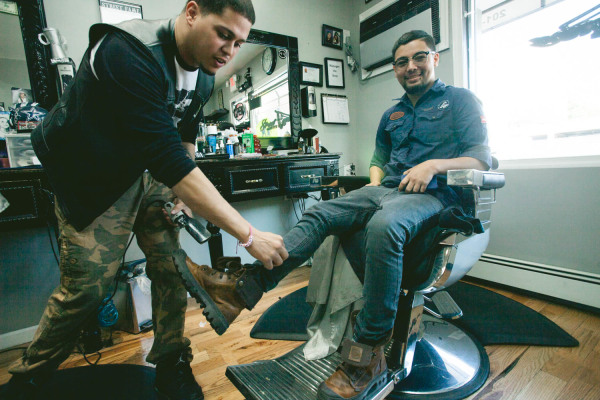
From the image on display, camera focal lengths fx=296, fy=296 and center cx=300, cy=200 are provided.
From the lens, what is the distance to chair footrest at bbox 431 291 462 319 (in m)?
1.35

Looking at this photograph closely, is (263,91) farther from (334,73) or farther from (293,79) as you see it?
(334,73)

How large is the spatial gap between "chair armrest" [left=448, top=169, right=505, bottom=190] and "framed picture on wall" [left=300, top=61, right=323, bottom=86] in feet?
6.95

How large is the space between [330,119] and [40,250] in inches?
99.1

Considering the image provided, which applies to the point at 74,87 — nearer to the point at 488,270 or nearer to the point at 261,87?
the point at 261,87

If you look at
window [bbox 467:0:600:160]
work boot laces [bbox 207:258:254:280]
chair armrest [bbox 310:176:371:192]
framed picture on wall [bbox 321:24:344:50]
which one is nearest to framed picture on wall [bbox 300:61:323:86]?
framed picture on wall [bbox 321:24:344:50]

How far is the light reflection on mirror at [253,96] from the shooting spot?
8.23 feet

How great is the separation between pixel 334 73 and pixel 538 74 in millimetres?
1680

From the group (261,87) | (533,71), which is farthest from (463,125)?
(261,87)

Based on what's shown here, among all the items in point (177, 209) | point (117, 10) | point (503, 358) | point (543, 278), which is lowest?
point (503, 358)

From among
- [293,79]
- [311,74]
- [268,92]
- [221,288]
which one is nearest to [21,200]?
[221,288]

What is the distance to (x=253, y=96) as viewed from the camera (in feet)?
8.56

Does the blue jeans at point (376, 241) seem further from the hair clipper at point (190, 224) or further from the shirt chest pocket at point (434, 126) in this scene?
the shirt chest pocket at point (434, 126)

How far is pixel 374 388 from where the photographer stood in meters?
1.01

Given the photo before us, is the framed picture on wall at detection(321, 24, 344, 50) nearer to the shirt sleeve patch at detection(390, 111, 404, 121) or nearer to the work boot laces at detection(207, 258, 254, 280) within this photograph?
the shirt sleeve patch at detection(390, 111, 404, 121)
